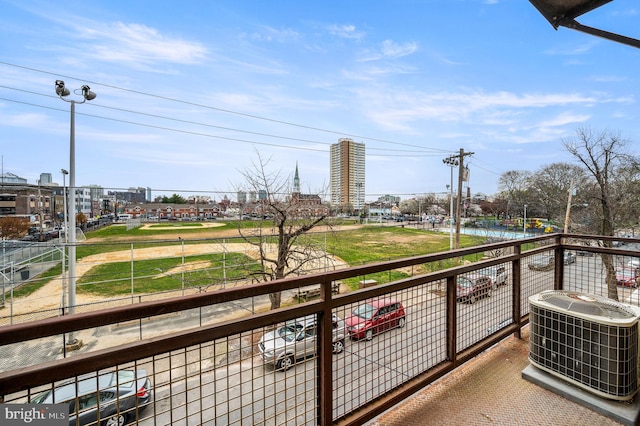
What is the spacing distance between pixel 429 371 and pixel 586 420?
872 millimetres

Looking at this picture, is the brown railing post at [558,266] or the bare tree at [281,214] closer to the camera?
the brown railing post at [558,266]

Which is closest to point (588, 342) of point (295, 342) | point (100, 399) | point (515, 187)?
point (295, 342)

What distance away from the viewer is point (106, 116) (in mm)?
13383

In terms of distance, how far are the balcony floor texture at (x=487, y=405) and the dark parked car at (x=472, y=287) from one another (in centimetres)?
51

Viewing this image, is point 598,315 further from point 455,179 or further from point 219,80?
point 219,80

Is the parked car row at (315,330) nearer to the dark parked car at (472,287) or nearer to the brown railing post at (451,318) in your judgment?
the brown railing post at (451,318)

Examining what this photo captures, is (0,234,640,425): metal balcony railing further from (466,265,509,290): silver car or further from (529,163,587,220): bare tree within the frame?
(529,163,587,220): bare tree

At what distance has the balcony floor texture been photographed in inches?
63.5

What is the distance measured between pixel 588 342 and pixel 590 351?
6 cm

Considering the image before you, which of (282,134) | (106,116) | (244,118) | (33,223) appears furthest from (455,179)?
(33,223)

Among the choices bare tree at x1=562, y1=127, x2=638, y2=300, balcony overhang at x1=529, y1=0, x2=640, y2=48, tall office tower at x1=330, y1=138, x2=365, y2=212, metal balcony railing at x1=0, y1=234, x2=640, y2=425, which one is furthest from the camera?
tall office tower at x1=330, y1=138, x2=365, y2=212

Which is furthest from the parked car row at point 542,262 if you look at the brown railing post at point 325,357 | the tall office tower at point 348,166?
the tall office tower at point 348,166

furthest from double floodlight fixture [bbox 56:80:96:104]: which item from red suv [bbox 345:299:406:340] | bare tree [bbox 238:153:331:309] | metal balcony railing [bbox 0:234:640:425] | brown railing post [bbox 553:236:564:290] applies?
brown railing post [bbox 553:236:564:290]

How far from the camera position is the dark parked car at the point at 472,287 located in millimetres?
2250
